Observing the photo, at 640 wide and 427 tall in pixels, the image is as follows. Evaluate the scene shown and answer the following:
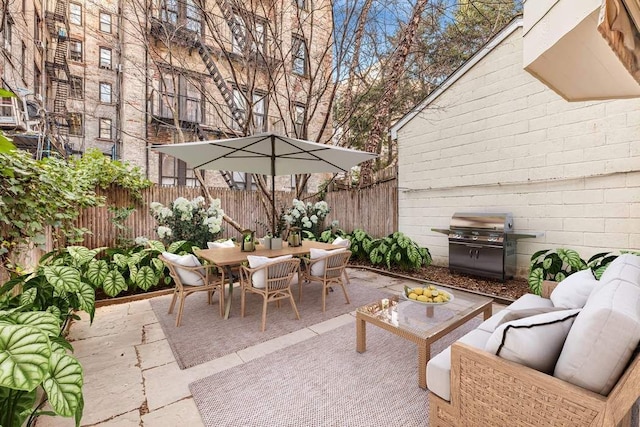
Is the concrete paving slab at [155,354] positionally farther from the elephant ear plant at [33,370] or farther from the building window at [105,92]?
the building window at [105,92]

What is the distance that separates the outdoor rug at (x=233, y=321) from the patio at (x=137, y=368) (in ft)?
0.31

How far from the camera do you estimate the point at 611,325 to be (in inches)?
45.1

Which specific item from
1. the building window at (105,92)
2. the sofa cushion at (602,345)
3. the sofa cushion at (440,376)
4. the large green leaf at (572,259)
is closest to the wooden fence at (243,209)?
the large green leaf at (572,259)

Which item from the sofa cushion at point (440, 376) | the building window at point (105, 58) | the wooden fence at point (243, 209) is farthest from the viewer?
the building window at point (105, 58)

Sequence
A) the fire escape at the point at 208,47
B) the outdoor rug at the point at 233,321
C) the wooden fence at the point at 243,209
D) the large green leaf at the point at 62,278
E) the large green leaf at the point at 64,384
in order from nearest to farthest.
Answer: the large green leaf at the point at 64,384 → the large green leaf at the point at 62,278 → the outdoor rug at the point at 233,321 → the fire escape at the point at 208,47 → the wooden fence at the point at 243,209

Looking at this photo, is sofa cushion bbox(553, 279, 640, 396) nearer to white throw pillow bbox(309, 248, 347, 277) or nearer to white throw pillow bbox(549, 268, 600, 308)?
white throw pillow bbox(549, 268, 600, 308)

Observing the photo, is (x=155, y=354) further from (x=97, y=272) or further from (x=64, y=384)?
(x=64, y=384)

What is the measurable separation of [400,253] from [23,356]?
4.91 m

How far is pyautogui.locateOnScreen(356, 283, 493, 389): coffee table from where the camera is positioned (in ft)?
6.81

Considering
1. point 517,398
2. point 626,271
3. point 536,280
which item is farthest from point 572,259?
point 517,398

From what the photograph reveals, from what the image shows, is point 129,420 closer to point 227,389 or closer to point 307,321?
point 227,389

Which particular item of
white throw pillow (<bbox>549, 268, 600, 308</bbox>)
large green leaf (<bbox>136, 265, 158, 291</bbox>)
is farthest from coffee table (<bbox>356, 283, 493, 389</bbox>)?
large green leaf (<bbox>136, 265, 158, 291</bbox>)

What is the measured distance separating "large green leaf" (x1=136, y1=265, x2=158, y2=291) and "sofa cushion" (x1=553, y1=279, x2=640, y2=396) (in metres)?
4.34

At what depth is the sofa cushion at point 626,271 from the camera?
1617mm
